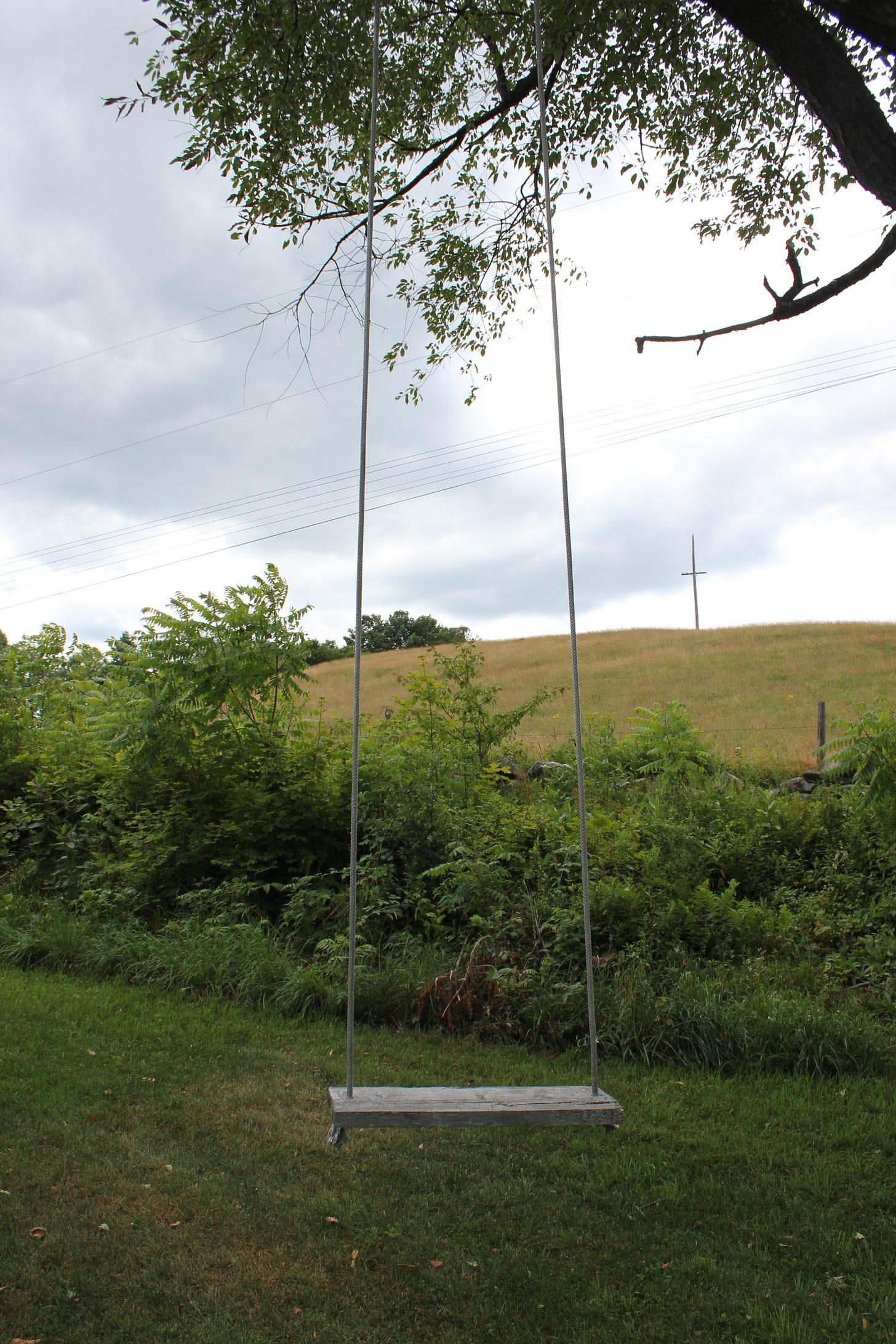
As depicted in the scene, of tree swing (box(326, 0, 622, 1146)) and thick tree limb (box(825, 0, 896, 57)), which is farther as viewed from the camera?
thick tree limb (box(825, 0, 896, 57))

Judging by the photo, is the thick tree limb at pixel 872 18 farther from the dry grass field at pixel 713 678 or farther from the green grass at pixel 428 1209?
the dry grass field at pixel 713 678

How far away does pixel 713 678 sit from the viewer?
2244cm

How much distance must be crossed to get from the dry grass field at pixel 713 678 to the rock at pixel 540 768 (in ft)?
4.79

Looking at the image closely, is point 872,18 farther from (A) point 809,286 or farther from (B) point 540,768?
(B) point 540,768

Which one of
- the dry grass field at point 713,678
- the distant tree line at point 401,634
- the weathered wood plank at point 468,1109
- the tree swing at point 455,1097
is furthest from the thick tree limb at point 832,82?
the distant tree line at point 401,634

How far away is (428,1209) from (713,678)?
20616 mm

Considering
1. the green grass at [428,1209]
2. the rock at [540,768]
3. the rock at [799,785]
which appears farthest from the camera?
the rock at [540,768]

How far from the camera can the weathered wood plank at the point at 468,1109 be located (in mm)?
2576

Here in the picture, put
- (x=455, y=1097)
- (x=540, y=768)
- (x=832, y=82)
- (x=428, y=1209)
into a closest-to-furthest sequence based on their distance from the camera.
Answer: (x=455, y=1097) < (x=428, y=1209) < (x=832, y=82) < (x=540, y=768)

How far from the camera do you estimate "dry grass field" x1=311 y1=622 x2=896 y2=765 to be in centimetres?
1506

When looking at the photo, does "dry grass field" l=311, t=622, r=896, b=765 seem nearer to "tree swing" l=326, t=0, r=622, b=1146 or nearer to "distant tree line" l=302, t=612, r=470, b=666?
"distant tree line" l=302, t=612, r=470, b=666

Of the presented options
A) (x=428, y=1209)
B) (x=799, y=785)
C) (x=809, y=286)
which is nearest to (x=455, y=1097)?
(x=428, y=1209)

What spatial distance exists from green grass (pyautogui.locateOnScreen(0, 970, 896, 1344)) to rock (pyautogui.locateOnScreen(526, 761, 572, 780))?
463 centimetres

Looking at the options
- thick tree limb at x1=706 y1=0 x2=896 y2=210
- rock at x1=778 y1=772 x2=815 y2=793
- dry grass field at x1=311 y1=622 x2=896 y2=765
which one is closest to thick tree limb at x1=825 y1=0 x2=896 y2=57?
thick tree limb at x1=706 y1=0 x2=896 y2=210
